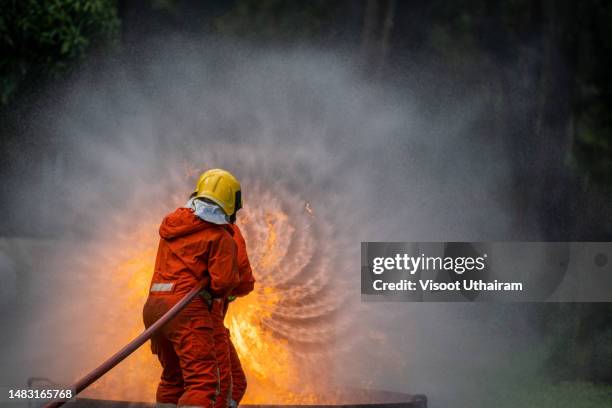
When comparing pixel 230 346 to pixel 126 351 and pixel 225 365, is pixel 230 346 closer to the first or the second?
pixel 225 365

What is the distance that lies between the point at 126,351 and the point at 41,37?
6.68 metres

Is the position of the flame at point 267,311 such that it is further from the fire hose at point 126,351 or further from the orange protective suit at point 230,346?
the fire hose at point 126,351

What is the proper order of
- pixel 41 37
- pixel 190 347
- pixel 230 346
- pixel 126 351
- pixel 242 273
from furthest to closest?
1. pixel 41 37
2. pixel 230 346
3. pixel 242 273
4. pixel 190 347
5. pixel 126 351

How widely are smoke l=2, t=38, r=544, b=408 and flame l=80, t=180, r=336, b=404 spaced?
2 cm

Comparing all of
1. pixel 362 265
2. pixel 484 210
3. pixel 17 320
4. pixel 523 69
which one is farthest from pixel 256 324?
pixel 523 69

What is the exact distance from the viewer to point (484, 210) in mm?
11742

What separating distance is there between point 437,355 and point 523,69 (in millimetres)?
→ 4758

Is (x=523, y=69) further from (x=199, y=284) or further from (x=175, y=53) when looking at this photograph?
(x=199, y=284)

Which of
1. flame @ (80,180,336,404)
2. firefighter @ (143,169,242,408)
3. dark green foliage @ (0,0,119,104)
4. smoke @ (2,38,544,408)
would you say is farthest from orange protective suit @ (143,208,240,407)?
dark green foliage @ (0,0,119,104)

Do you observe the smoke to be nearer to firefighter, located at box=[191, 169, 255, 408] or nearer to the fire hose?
firefighter, located at box=[191, 169, 255, 408]

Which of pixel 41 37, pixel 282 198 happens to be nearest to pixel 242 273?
pixel 282 198

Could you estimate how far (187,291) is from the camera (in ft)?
20.4

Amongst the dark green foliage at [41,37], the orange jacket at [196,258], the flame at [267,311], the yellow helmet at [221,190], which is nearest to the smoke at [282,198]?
the flame at [267,311]

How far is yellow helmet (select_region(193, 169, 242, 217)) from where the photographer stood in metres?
6.32
